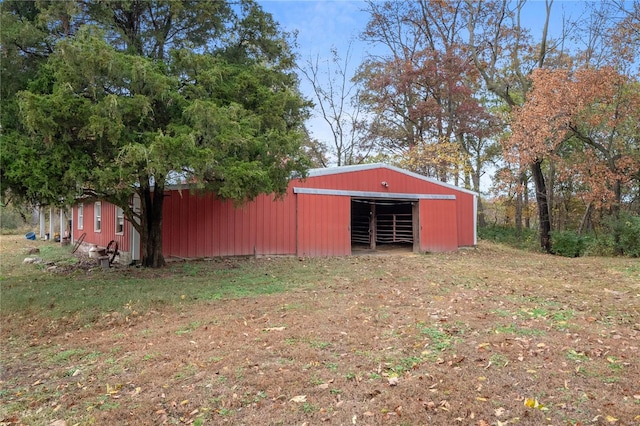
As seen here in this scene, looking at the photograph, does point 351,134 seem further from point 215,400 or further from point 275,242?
point 215,400

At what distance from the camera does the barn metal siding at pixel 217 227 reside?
37.9 feet

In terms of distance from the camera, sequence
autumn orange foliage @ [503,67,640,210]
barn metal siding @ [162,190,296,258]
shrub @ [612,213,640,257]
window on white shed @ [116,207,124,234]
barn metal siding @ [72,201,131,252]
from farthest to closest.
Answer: autumn orange foliage @ [503,67,640,210]
shrub @ [612,213,640,257]
window on white shed @ [116,207,124,234]
barn metal siding @ [72,201,131,252]
barn metal siding @ [162,190,296,258]

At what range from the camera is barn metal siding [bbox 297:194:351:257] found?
13.0m

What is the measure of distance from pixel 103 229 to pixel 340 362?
13183 mm

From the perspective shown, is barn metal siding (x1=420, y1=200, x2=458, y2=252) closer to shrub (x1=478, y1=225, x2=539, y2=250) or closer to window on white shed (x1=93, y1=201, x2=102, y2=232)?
shrub (x1=478, y1=225, x2=539, y2=250)

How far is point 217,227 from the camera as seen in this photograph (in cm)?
1176

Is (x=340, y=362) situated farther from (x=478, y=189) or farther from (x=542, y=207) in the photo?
(x=478, y=189)

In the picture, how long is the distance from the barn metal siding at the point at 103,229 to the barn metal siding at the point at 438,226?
1011cm

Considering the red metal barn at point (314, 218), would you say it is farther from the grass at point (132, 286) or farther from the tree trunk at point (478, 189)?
the tree trunk at point (478, 189)

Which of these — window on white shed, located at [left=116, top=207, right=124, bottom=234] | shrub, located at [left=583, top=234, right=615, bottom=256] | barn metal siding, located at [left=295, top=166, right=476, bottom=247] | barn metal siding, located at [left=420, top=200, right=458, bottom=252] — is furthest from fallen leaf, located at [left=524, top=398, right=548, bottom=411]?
shrub, located at [left=583, top=234, right=615, bottom=256]

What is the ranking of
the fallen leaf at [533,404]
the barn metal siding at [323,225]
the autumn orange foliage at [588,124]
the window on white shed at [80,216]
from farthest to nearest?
the window on white shed at [80,216] → the autumn orange foliage at [588,124] → the barn metal siding at [323,225] → the fallen leaf at [533,404]

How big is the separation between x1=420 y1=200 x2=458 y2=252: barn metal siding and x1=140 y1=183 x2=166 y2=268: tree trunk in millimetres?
9216

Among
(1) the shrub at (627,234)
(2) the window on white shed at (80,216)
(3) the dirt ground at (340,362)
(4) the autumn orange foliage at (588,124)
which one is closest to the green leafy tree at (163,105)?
(3) the dirt ground at (340,362)

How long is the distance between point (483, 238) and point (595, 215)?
6.29 meters
